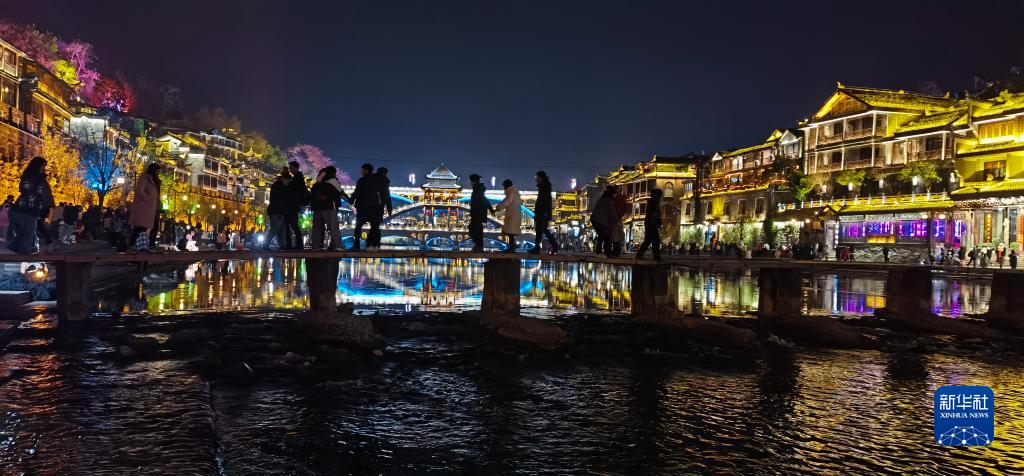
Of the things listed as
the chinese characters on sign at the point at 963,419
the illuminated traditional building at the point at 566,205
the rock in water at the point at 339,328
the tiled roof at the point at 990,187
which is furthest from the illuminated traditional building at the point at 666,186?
the chinese characters on sign at the point at 963,419

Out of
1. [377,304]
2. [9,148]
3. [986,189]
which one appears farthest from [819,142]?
[9,148]

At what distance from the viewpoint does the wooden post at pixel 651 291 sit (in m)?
19.0

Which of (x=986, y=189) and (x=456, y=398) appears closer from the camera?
(x=456, y=398)

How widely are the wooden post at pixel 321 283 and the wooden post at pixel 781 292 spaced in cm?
1231

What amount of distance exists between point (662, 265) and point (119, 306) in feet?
53.6

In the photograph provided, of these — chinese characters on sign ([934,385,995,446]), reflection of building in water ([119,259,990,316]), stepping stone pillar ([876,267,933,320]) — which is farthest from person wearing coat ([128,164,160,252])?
stepping stone pillar ([876,267,933,320])

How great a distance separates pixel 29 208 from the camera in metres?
15.3

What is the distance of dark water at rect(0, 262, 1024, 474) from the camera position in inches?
303

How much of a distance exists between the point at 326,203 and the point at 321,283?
2146 mm

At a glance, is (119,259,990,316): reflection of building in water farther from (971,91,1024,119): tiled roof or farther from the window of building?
(971,91,1024,119): tiled roof

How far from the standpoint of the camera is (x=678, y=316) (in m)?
18.1

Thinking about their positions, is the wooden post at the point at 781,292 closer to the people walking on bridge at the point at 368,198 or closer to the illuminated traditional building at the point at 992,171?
the people walking on bridge at the point at 368,198

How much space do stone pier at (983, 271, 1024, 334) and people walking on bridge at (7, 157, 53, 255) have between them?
23.7 meters

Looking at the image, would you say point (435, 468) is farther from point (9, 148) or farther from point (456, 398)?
point (9, 148)
